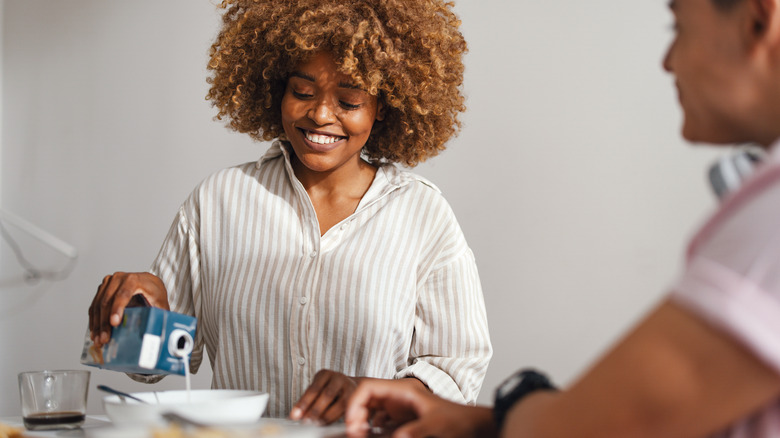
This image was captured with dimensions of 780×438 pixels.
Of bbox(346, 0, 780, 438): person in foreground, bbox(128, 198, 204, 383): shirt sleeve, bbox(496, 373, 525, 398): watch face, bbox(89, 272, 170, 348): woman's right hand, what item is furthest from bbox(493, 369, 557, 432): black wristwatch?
bbox(128, 198, 204, 383): shirt sleeve

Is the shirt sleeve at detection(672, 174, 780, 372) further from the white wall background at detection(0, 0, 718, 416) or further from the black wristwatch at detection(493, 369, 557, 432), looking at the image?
the white wall background at detection(0, 0, 718, 416)

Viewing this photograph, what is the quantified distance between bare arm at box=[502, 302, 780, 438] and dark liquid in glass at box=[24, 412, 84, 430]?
76 centimetres

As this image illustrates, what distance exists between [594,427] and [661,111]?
1.75 metres

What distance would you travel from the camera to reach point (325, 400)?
1.05 meters

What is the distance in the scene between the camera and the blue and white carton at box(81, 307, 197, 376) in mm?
988

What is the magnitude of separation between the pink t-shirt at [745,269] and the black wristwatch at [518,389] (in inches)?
10.6

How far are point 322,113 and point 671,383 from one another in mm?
1049

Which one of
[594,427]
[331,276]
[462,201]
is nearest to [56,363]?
[462,201]

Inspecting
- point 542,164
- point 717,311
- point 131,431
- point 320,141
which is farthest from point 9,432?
point 542,164

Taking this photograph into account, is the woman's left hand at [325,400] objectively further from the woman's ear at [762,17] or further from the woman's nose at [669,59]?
the woman's ear at [762,17]

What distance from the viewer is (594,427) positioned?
54cm

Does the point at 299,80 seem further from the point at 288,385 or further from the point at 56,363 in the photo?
the point at 56,363

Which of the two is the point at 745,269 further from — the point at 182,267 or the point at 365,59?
the point at 182,267

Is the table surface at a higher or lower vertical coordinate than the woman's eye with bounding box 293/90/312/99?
lower
